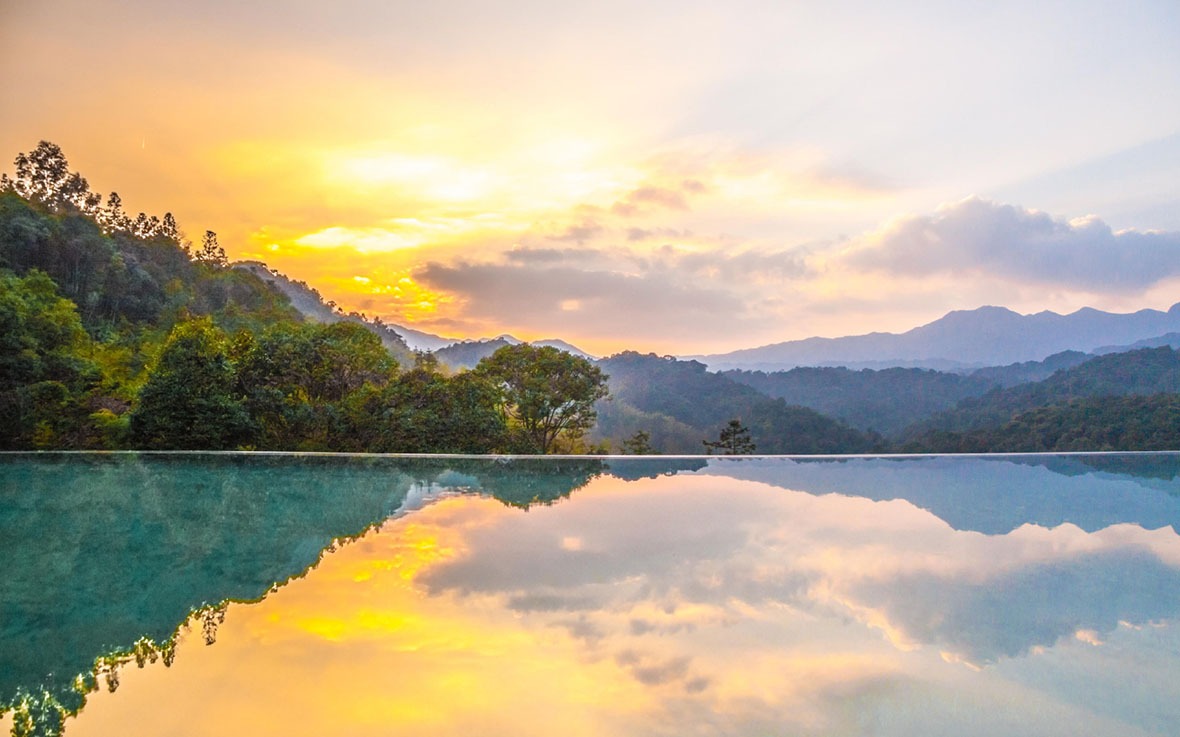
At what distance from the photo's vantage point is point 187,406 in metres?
10.0

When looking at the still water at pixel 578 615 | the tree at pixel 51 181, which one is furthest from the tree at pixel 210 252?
the still water at pixel 578 615

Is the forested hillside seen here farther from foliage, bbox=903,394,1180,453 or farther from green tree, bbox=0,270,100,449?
green tree, bbox=0,270,100,449

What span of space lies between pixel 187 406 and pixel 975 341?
9280cm

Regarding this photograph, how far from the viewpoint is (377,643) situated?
2840 millimetres

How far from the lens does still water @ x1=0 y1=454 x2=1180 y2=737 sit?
224cm

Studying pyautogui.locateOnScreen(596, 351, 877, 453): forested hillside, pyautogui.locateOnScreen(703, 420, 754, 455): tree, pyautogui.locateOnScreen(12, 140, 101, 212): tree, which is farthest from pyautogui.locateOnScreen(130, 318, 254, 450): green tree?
pyautogui.locateOnScreen(12, 140, 101, 212): tree

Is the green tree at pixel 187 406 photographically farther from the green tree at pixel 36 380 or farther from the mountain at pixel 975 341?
the mountain at pixel 975 341

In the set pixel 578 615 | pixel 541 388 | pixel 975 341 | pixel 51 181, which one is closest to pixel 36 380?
pixel 541 388

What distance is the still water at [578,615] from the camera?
2.24m

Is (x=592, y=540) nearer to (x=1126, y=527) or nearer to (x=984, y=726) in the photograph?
(x=984, y=726)

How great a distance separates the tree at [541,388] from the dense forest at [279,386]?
3 cm

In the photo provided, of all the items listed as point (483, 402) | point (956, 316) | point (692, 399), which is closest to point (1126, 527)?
point (483, 402)

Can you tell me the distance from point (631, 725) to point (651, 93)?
10475mm

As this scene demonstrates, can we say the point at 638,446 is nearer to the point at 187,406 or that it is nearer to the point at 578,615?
the point at 187,406
